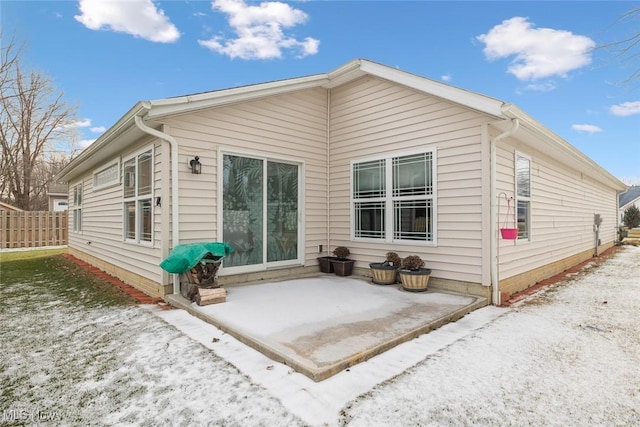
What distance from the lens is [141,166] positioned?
5602mm

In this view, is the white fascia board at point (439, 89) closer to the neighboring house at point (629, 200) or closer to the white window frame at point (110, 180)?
the white window frame at point (110, 180)

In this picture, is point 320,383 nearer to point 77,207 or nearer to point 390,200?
point 390,200

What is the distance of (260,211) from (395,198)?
2482mm

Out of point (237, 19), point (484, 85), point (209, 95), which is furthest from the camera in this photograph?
point (484, 85)

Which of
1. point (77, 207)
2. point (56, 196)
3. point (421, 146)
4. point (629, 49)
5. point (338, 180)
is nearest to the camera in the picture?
point (629, 49)

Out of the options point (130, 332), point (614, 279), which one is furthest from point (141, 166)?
point (614, 279)

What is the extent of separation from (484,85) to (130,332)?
13062 mm

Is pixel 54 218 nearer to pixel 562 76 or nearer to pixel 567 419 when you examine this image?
pixel 567 419

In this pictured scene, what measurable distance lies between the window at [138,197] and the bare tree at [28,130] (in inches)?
686

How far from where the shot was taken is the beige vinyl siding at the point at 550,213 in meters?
5.20

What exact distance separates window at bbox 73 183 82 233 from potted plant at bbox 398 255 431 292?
10.1 meters

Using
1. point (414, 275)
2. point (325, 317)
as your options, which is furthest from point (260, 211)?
point (414, 275)

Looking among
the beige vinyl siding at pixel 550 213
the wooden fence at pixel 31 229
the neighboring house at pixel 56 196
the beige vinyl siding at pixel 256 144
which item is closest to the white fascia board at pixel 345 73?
the beige vinyl siding at pixel 256 144

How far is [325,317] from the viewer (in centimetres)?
380
